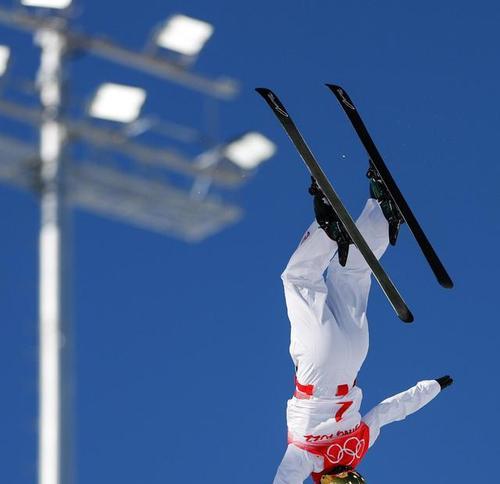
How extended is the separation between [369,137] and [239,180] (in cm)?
98

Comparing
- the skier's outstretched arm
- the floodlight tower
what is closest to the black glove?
the skier's outstretched arm

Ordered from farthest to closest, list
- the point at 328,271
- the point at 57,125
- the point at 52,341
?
the point at 328,271 → the point at 57,125 → the point at 52,341

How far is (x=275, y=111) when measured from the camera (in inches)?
422

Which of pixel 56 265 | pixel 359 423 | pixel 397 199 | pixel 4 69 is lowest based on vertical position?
pixel 359 423

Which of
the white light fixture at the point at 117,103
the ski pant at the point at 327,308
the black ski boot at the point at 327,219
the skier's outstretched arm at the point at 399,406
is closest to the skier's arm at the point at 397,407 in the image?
the skier's outstretched arm at the point at 399,406

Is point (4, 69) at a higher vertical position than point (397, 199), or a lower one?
higher

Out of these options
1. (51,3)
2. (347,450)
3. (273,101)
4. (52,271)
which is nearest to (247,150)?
(273,101)

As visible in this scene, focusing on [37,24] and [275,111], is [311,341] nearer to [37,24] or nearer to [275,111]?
[275,111]

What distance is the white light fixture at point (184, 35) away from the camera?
11.3m

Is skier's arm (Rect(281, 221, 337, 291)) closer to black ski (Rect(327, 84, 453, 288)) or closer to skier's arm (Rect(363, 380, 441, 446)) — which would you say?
black ski (Rect(327, 84, 453, 288))

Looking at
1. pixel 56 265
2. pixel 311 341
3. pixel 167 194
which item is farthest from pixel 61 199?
pixel 311 341

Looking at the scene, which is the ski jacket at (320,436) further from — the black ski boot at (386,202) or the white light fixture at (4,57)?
the white light fixture at (4,57)

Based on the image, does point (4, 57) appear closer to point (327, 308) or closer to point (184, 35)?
point (184, 35)

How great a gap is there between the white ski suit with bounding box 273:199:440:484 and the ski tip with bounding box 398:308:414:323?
1.38ft
